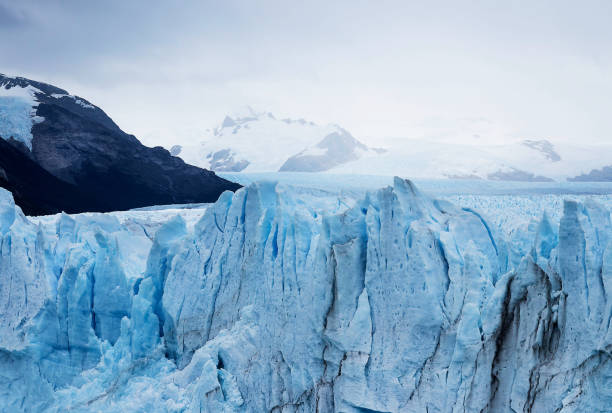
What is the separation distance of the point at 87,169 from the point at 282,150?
42591 millimetres

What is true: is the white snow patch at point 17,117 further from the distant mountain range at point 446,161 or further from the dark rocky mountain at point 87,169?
the distant mountain range at point 446,161

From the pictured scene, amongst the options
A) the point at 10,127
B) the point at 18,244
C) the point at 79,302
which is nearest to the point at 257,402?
the point at 79,302

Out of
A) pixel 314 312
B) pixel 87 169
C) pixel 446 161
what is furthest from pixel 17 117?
pixel 446 161

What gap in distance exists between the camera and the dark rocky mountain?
2061 centimetres

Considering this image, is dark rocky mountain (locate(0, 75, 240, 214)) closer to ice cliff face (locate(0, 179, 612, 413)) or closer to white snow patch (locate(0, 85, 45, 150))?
white snow patch (locate(0, 85, 45, 150))

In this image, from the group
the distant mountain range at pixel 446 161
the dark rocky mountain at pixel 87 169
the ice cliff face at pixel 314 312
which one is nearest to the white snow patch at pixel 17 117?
the dark rocky mountain at pixel 87 169

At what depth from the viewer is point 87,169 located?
23.6 m

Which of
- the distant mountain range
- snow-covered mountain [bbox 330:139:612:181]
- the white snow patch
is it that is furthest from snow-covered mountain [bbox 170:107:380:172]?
the white snow patch

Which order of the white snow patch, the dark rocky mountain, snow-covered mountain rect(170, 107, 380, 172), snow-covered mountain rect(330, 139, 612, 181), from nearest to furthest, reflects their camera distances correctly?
the dark rocky mountain
the white snow patch
snow-covered mountain rect(330, 139, 612, 181)
snow-covered mountain rect(170, 107, 380, 172)

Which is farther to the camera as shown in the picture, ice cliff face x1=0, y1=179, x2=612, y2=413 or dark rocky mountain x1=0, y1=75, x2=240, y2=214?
dark rocky mountain x1=0, y1=75, x2=240, y2=214

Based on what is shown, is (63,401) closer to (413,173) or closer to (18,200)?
(18,200)

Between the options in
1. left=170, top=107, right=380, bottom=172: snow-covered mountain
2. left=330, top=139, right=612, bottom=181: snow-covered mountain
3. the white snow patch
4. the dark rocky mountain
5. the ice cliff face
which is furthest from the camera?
left=170, top=107, right=380, bottom=172: snow-covered mountain

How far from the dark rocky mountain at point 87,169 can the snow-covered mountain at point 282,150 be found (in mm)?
31631

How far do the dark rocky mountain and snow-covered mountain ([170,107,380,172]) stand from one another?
1245 inches
